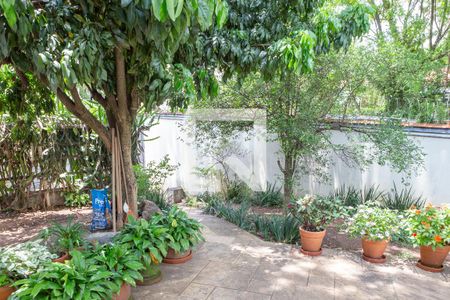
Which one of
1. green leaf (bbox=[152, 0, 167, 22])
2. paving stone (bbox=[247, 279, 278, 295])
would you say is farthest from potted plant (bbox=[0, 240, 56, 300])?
green leaf (bbox=[152, 0, 167, 22])

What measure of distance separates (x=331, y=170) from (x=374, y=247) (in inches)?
86.5

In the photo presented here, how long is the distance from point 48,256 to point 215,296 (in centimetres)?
138

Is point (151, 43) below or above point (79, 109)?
above

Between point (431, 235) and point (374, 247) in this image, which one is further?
point (374, 247)

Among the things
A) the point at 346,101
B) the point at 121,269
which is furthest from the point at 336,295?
the point at 346,101

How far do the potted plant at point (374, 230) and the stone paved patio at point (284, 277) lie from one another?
127 millimetres

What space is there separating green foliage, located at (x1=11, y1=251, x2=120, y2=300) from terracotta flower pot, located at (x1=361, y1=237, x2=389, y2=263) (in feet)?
8.41

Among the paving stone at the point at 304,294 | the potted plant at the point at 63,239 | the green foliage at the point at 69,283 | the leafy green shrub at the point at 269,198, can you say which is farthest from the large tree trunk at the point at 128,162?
the leafy green shrub at the point at 269,198

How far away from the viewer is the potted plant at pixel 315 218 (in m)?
3.47

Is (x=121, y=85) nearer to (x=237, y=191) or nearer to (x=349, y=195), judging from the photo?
(x=237, y=191)

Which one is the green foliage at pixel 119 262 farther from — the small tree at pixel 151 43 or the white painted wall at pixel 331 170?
the white painted wall at pixel 331 170

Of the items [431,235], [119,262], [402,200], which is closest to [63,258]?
[119,262]

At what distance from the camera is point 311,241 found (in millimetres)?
3465

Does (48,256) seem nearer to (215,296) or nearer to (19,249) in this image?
(19,249)
